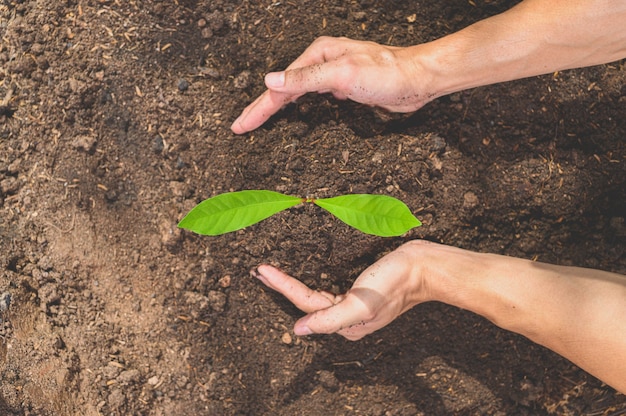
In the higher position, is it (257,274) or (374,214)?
(374,214)

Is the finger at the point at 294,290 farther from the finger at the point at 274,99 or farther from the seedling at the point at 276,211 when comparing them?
the finger at the point at 274,99

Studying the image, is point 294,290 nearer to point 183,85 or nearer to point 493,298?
point 493,298

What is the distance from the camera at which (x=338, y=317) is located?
49.8 inches

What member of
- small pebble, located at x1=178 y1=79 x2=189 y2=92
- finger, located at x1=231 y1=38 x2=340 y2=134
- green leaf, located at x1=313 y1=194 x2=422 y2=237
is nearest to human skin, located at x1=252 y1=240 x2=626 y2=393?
green leaf, located at x1=313 y1=194 x2=422 y2=237

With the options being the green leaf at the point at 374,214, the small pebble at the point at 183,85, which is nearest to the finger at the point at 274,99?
the small pebble at the point at 183,85

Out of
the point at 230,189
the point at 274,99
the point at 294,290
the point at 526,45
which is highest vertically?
the point at 526,45

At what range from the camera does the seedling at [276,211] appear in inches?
45.8

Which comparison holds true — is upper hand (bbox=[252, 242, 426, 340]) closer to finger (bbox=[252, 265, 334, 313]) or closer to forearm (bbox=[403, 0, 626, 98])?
finger (bbox=[252, 265, 334, 313])

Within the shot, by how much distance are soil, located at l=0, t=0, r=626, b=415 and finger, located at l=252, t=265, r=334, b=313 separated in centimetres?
3

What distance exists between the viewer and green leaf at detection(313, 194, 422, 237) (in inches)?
46.1

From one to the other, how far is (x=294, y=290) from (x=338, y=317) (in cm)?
15

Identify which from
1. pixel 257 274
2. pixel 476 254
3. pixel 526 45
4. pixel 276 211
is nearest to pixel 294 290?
pixel 257 274

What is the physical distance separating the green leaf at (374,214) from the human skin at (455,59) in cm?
26

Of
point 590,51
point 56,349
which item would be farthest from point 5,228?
point 590,51
